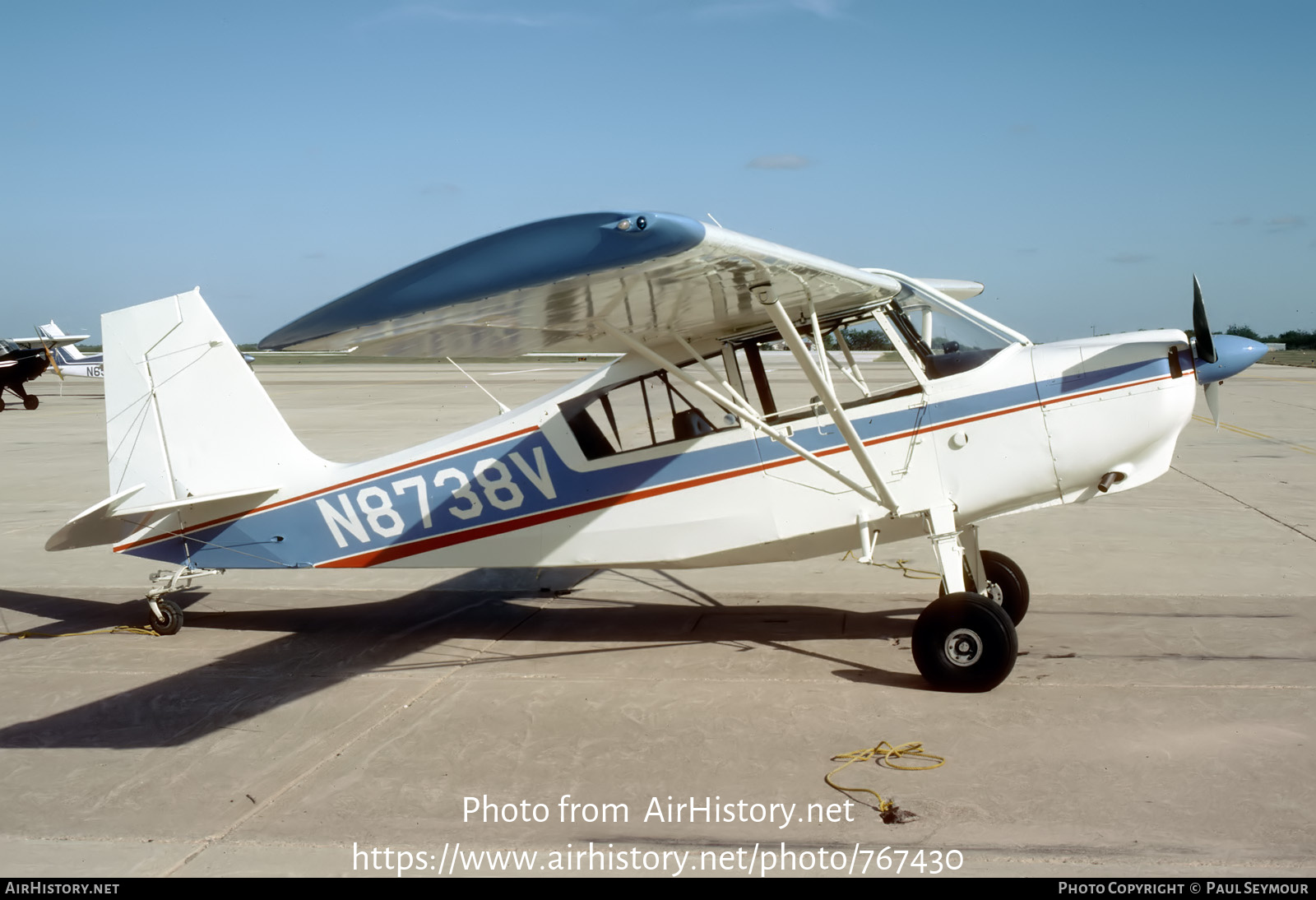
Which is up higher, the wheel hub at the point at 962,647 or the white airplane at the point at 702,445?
the white airplane at the point at 702,445

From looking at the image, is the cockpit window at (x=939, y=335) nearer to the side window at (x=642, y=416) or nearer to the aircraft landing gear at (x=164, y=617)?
the side window at (x=642, y=416)

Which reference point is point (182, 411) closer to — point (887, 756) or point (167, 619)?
point (167, 619)

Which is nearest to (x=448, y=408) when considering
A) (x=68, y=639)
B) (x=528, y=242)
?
(x=68, y=639)

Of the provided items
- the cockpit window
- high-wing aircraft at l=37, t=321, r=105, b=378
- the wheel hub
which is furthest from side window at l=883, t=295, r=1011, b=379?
high-wing aircraft at l=37, t=321, r=105, b=378

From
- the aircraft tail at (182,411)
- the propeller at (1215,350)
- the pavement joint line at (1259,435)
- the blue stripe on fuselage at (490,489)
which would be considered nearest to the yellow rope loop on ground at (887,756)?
the blue stripe on fuselage at (490,489)

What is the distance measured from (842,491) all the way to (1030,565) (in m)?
3.81

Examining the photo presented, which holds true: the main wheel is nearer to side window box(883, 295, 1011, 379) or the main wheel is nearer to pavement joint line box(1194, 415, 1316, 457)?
side window box(883, 295, 1011, 379)

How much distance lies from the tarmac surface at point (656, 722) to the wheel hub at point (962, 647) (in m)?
0.33

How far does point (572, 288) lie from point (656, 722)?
253 cm

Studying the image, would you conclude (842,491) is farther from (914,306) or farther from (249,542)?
Answer: (249,542)

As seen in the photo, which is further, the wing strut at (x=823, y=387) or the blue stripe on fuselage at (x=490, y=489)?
the blue stripe on fuselage at (x=490, y=489)

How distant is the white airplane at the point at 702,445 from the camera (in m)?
5.88

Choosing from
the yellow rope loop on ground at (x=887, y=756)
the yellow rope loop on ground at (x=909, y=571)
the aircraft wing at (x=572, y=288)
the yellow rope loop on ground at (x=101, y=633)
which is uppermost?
the aircraft wing at (x=572, y=288)
